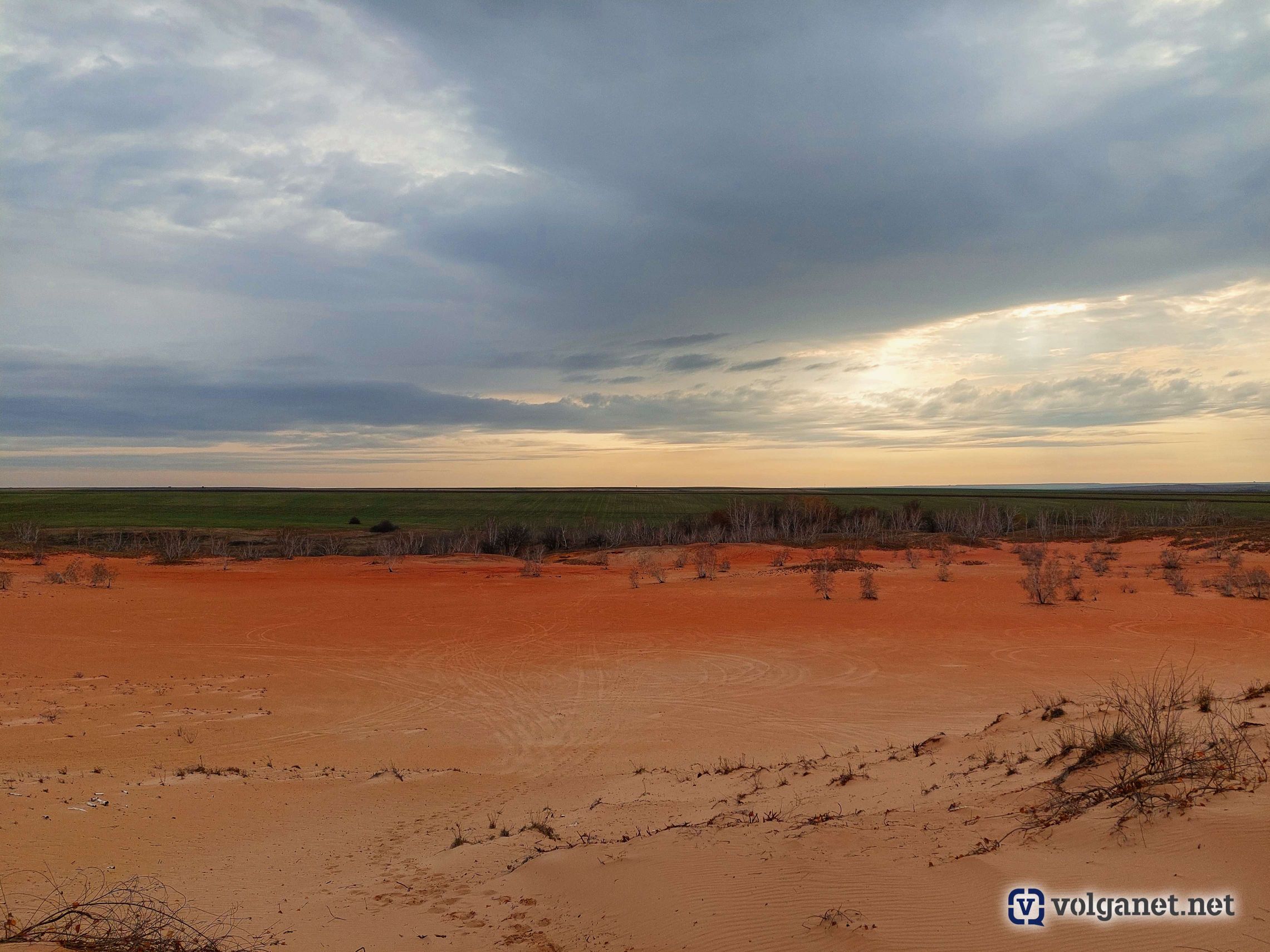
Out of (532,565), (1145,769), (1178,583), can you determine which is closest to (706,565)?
(532,565)

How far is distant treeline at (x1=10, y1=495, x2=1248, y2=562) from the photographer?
5509 centimetres

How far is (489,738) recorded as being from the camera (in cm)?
1211

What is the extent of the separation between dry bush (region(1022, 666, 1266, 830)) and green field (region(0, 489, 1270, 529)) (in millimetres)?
86101

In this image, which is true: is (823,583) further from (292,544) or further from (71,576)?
(292,544)

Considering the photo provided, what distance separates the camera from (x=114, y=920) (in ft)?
16.1

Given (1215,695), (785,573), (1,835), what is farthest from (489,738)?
(785,573)

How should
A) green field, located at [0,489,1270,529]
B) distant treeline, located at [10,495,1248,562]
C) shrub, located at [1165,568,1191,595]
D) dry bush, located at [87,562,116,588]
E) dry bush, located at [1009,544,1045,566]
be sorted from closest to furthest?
shrub, located at [1165,568,1191,595] → dry bush, located at [87,562,116,588] → dry bush, located at [1009,544,1045,566] → distant treeline, located at [10,495,1248,562] → green field, located at [0,489,1270,529]

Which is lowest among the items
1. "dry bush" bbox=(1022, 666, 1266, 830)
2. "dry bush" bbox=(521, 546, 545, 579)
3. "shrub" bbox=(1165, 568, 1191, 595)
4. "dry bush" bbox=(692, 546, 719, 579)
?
"dry bush" bbox=(521, 546, 545, 579)

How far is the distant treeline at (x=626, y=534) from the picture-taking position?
55.1m

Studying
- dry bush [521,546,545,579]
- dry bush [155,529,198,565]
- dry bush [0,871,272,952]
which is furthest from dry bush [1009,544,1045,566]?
dry bush [155,529,198,565]

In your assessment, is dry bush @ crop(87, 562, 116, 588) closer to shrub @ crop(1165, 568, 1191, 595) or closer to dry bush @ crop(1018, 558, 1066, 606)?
dry bush @ crop(1018, 558, 1066, 606)

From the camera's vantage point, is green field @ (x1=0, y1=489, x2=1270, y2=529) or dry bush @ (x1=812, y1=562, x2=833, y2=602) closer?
dry bush @ (x1=812, y1=562, x2=833, y2=602)

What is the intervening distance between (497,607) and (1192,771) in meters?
23.9

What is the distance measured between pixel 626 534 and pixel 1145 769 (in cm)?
7018
